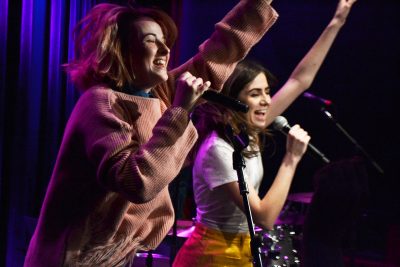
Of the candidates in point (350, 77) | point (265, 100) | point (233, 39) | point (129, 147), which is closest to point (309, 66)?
point (265, 100)

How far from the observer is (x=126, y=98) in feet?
3.95

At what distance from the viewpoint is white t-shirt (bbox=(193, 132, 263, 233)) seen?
5.93ft

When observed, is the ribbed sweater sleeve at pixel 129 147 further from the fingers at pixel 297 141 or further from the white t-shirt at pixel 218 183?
the fingers at pixel 297 141

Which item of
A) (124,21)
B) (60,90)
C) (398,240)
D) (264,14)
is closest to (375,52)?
(398,240)

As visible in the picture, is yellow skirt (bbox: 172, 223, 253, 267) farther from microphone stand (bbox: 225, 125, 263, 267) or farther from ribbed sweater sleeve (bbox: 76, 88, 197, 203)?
ribbed sweater sleeve (bbox: 76, 88, 197, 203)

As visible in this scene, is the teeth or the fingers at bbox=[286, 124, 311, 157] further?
the fingers at bbox=[286, 124, 311, 157]

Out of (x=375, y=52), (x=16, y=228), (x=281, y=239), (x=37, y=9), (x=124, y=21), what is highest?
(x=124, y=21)

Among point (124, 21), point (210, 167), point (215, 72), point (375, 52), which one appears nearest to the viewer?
point (124, 21)

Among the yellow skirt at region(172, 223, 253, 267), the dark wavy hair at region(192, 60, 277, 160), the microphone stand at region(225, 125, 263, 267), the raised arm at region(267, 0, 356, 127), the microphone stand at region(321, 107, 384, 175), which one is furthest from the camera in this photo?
the microphone stand at region(321, 107, 384, 175)

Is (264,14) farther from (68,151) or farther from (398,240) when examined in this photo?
(398,240)

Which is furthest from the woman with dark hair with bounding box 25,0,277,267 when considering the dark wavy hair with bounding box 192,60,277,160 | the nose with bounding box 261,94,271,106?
the nose with bounding box 261,94,271,106

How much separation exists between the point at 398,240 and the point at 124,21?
148 inches

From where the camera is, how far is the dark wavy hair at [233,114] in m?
1.94

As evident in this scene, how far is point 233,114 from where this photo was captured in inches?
78.1
